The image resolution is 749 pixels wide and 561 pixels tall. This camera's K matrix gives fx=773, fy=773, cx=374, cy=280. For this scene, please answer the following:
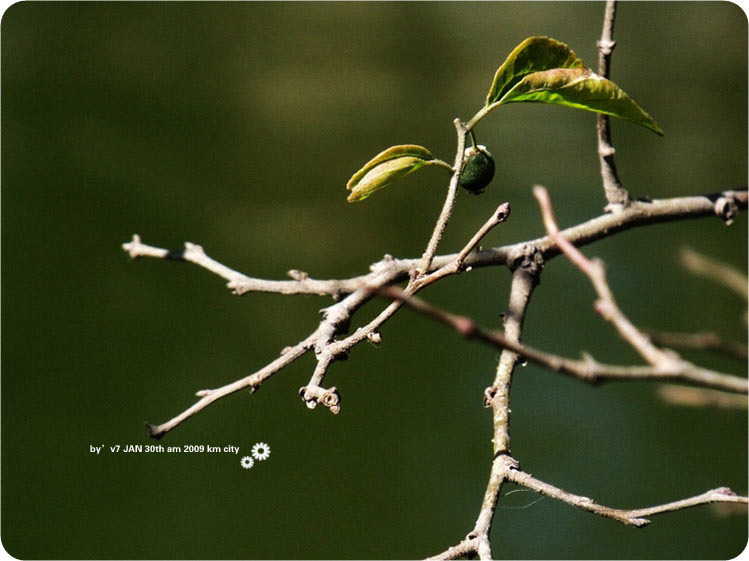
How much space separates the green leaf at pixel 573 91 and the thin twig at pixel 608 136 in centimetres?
8

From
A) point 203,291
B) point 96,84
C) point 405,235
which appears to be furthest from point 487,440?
point 96,84

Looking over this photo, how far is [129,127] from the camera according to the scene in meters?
2.63

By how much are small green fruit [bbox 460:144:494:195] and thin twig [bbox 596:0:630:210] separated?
119 mm

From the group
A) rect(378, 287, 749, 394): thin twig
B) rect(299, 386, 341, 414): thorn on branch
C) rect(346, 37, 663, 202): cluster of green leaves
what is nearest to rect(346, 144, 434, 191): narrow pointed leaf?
rect(346, 37, 663, 202): cluster of green leaves

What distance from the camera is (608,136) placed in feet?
2.09

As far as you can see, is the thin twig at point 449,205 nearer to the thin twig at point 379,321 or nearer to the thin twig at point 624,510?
the thin twig at point 379,321

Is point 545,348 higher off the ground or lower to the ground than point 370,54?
lower

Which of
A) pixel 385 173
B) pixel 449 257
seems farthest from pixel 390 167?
pixel 449 257

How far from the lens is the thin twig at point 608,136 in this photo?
0.58m

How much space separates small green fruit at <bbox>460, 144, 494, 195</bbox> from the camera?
1.80ft

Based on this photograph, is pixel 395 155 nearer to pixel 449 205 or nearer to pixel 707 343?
pixel 449 205

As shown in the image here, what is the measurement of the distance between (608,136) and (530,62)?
0.54 feet

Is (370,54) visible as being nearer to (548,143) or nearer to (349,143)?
(349,143)

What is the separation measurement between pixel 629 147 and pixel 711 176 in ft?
1.00
